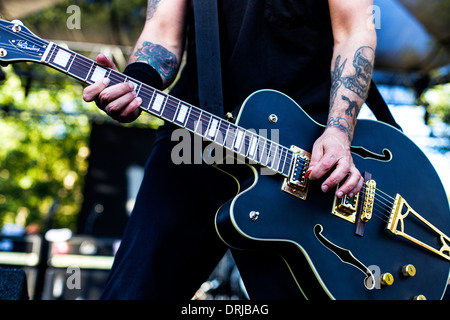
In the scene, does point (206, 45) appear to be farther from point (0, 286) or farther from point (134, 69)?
point (0, 286)

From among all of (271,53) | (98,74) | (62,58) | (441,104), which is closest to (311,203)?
(271,53)

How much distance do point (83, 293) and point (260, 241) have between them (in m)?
4.70

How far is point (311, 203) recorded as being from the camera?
66.4 inches

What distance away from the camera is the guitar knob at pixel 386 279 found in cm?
170

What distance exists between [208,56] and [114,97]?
0.51 m

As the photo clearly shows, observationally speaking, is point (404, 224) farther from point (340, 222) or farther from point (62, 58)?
point (62, 58)

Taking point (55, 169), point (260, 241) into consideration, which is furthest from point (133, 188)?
point (55, 169)

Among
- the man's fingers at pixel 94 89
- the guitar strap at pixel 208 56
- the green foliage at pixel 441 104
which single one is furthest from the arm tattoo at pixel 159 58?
the green foliage at pixel 441 104

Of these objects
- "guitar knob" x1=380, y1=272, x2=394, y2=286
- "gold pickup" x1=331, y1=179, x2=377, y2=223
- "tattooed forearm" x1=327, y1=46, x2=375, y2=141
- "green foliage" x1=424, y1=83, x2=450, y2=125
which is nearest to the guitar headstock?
"tattooed forearm" x1=327, y1=46, x2=375, y2=141

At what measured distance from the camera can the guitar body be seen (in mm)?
1550

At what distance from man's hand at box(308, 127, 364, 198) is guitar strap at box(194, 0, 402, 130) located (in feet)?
1.45

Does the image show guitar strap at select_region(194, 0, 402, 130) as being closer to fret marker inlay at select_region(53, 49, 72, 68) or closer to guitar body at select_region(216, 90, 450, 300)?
guitar body at select_region(216, 90, 450, 300)

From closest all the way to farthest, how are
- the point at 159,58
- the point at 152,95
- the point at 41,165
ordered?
the point at 152,95
the point at 159,58
the point at 41,165

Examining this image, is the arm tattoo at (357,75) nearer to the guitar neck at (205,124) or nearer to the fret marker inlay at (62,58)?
the guitar neck at (205,124)
